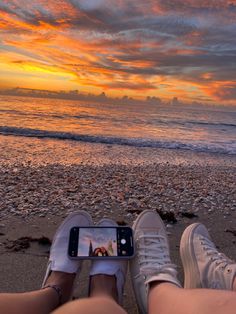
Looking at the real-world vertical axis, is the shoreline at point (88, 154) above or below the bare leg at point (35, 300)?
below

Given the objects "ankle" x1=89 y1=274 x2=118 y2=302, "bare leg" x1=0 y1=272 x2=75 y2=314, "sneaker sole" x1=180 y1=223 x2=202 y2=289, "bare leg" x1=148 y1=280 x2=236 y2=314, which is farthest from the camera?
"sneaker sole" x1=180 y1=223 x2=202 y2=289

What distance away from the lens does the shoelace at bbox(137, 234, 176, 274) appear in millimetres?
2791

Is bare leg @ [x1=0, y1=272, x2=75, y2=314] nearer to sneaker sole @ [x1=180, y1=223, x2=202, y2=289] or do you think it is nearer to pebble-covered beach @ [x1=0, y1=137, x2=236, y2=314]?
pebble-covered beach @ [x1=0, y1=137, x2=236, y2=314]

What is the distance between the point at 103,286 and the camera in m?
2.53

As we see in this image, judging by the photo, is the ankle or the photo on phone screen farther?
the photo on phone screen

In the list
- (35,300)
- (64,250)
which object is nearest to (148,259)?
(64,250)

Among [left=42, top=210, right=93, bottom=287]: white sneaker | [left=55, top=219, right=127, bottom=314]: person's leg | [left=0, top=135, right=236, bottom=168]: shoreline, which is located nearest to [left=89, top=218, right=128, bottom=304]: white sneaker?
[left=55, top=219, right=127, bottom=314]: person's leg

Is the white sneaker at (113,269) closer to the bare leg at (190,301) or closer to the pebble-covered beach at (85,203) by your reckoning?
the pebble-covered beach at (85,203)

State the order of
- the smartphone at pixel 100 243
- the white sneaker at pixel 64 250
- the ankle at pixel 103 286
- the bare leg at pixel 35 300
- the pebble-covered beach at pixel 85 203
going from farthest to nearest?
the pebble-covered beach at pixel 85 203 < the smartphone at pixel 100 243 < the white sneaker at pixel 64 250 < the ankle at pixel 103 286 < the bare leg at pixel 35 300

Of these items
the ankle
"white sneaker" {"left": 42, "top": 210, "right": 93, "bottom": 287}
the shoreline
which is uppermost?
"white sneaker" {"left": 42, "top": 210, "right": 93, "bottom": 287}

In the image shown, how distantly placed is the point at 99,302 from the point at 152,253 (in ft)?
3.50

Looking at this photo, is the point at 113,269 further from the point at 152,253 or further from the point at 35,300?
the point at 35,300

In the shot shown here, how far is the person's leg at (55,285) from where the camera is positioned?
1916mm

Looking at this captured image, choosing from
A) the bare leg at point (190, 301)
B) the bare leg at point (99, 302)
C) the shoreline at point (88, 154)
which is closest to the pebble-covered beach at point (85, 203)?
the shoreline at point (88, 154)
